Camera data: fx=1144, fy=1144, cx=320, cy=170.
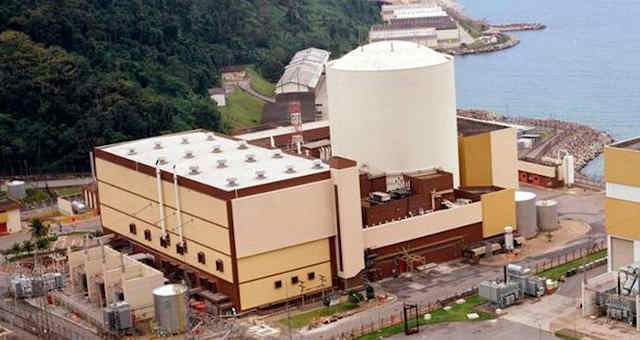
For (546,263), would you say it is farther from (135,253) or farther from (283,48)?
(283,48)

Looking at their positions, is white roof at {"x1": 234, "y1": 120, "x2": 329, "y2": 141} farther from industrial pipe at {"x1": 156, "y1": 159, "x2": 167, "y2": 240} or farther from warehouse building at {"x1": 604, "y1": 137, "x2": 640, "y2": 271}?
warehouse building at {"x1": 604, "y1": 137, "x2": 640, "y2": 271}

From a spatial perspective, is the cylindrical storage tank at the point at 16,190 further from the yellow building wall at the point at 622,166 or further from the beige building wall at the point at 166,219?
the yellow building wall at the point at 622,166

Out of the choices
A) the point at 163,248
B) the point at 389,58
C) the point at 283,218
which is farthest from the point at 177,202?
the point at 389,58

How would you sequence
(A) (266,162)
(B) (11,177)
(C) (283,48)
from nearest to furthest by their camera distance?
(A) (266,162) < (B) (11,177) < (C) (283,48)

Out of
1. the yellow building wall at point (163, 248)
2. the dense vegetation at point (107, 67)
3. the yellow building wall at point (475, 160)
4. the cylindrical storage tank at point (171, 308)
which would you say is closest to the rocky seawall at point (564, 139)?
the yellow building wall at point (475, 160)

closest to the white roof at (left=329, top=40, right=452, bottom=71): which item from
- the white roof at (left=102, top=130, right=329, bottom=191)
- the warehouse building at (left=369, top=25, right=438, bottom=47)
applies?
the white roof at (left=102, top=130, right=329, bottom=191)

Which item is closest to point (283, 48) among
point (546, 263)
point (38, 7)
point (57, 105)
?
point (38, 7)
